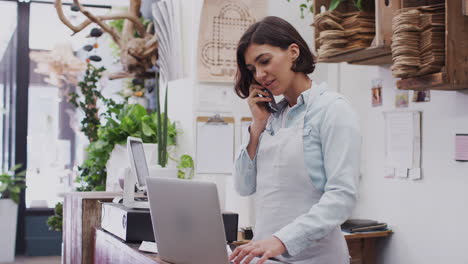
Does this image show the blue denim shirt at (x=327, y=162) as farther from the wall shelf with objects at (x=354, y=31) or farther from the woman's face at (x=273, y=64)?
the wall shelf with objects at (x=354, y=31)

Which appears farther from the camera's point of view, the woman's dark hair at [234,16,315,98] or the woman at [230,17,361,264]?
the woman's dark hair at [234,16,315,98]

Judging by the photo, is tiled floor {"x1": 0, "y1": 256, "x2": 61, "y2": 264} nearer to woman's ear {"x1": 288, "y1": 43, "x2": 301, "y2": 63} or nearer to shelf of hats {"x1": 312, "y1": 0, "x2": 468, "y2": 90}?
shelf of hats {"x1": 312, "y1": 0, "x2": 468, "y2": 90}

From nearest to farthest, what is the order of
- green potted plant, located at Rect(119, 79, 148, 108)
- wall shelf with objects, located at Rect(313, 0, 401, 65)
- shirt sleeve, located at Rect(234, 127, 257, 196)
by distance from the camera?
shirt sleeve, located at Rect(234, 127, 257, 196) → wall shelf with objects, located at Rect(313, 0, 401, 65) → green potted plant, located at Rect(119, 79, 148, 108)

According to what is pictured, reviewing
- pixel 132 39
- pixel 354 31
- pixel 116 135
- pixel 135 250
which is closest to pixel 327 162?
pixel 135 250

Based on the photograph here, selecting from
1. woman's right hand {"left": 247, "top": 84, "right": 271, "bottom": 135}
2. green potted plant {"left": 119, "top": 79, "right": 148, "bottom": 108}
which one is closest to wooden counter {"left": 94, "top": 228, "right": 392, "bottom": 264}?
woman's right hand {"left": 247, "top": 84, "right": 271, "bottom": 135}

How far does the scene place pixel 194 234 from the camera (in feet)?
5.28

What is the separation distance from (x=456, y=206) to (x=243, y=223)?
0.98m

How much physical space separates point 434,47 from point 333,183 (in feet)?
3.30

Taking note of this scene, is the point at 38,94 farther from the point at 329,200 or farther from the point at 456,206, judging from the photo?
the point at 329,200

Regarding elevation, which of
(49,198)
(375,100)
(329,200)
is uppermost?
(375,100)

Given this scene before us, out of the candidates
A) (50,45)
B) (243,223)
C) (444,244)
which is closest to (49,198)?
(50,45)

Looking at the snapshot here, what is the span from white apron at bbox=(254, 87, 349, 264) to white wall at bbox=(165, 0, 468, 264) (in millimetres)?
1103

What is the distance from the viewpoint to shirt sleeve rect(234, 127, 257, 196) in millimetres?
1955

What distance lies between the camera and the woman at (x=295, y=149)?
163 cm
